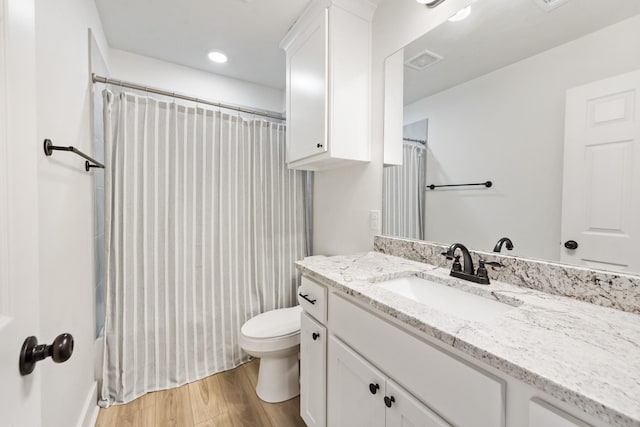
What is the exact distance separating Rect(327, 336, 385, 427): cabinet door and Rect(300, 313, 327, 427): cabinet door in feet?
0.15

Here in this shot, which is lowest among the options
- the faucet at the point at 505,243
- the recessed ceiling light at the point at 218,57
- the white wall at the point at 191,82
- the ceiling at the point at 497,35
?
the faucet at the point at 505,243

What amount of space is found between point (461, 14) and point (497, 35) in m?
0.21

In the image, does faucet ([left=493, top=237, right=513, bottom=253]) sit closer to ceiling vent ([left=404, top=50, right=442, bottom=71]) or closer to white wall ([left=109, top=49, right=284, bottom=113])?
ceiling vent ([left=404, top=50, right=442, bottom=71])

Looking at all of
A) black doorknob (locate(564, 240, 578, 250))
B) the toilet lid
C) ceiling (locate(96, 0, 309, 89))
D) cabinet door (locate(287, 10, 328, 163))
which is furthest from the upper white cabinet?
the toilet lid

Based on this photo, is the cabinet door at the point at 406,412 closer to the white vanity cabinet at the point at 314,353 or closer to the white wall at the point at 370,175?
the white vanity cabinet at the point at 314,353

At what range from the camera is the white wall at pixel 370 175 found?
1.30 m

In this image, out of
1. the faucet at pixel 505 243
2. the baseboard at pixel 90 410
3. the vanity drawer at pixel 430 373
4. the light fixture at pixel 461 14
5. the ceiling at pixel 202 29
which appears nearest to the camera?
the vanity drawer at pixel 430 373

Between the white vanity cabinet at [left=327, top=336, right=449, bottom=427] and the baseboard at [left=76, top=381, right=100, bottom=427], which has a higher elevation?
the white vanity cabinet at [left=327, top=336, right=449, bottom=427]

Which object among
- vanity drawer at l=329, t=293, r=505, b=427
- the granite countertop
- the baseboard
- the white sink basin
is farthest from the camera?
the baseboard

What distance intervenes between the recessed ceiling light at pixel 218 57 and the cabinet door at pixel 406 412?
2.35 m

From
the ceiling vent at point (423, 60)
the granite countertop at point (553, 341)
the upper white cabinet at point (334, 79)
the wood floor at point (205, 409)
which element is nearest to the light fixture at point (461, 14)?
the ceiling vent at point (423, 60)

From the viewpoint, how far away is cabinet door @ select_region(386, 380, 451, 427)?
2.11ft

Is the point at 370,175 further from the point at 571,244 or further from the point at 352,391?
the point at 352,391

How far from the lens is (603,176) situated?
0.76 metres
